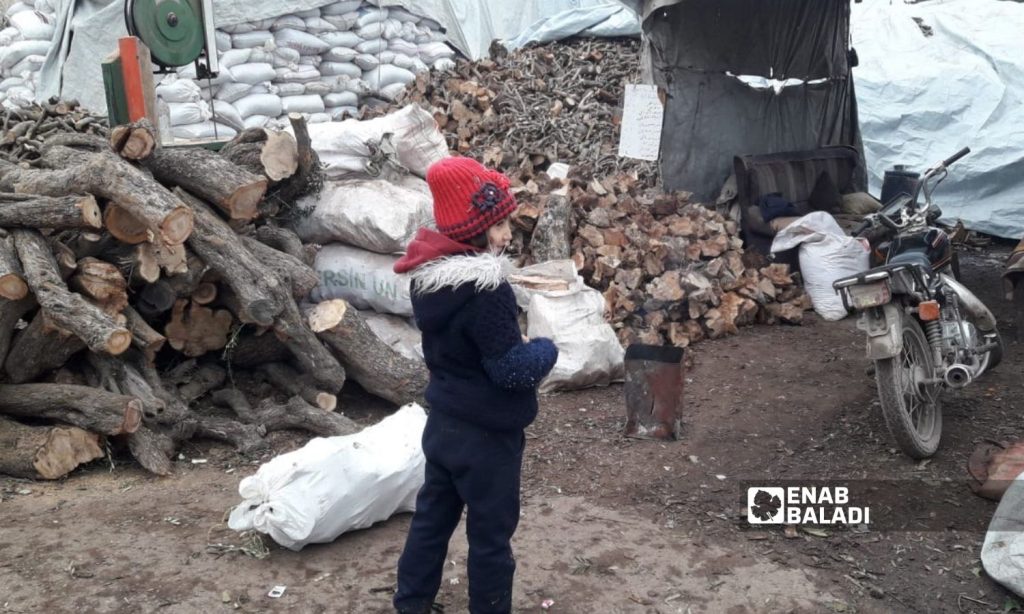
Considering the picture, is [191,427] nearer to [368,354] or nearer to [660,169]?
[368,354]

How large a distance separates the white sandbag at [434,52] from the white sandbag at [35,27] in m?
4.37

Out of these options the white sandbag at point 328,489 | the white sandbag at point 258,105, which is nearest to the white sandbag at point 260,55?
the white sandbag at point 258,105

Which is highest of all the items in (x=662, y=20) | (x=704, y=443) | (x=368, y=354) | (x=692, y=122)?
(x=662, y=20)

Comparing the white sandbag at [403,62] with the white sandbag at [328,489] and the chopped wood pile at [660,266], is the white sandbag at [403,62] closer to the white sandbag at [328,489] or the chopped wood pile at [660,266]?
the chopped wood pile at [660,266]

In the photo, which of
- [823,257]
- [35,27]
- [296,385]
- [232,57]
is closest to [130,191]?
[296,385]

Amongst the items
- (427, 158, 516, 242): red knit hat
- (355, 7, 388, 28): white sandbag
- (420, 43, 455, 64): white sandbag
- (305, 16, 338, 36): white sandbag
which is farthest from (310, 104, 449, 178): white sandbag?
(420, 43, 455, 64): white sandbag

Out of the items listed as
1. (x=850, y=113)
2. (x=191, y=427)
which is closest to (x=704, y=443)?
(x=191, y=427)

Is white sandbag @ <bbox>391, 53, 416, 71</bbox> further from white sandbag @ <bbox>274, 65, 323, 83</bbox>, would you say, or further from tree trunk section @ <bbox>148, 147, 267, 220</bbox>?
tree trunk section @ <bbox>148, 147, 267, 220</bbox>

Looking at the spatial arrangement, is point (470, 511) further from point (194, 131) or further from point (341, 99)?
point (341, 99)

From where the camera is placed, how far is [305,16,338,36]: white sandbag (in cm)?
1059

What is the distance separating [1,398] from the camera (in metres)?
4.37

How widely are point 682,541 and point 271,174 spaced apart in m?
3.51

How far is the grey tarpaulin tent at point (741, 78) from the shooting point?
8055mm

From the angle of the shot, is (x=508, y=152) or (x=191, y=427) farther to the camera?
(x=508, y=152)
